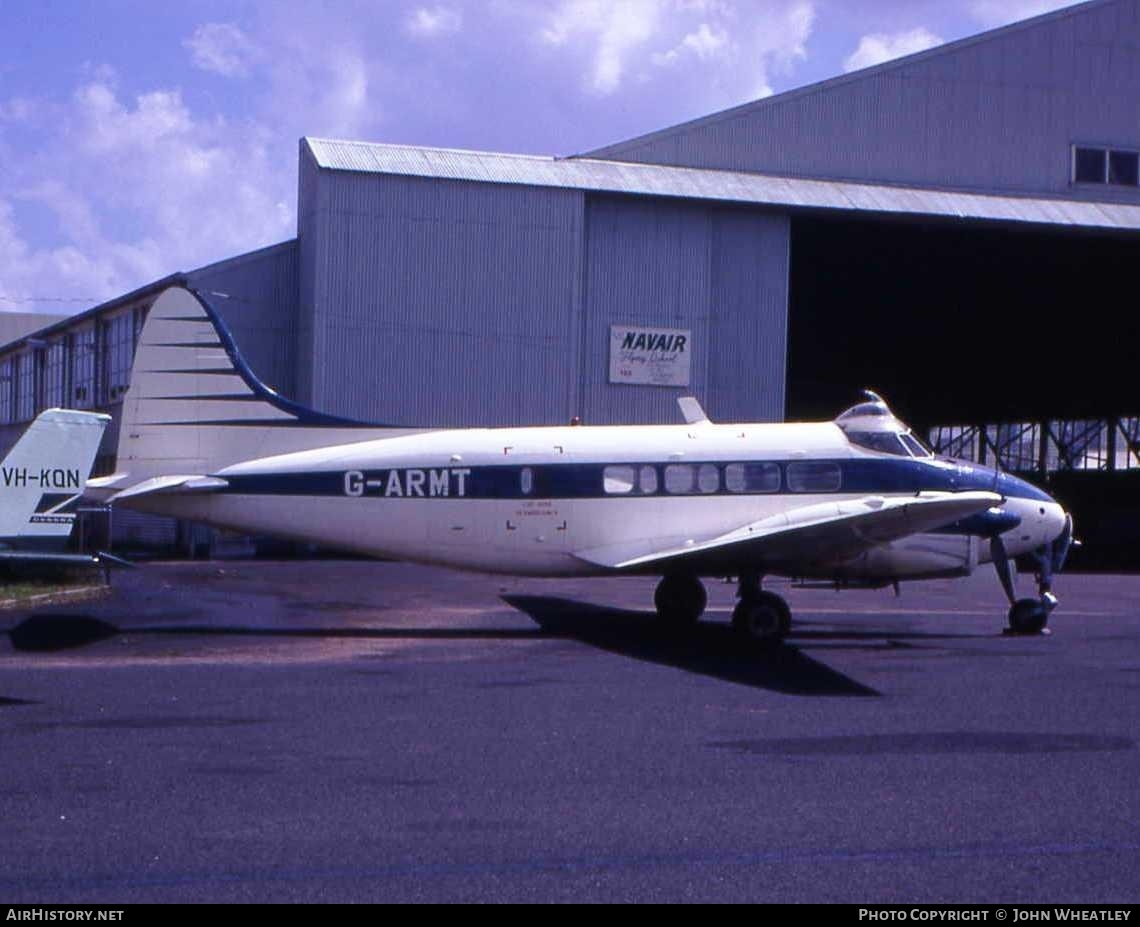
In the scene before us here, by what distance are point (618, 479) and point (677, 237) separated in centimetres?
1777

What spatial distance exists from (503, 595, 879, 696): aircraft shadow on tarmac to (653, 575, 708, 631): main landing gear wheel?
0.88 ft

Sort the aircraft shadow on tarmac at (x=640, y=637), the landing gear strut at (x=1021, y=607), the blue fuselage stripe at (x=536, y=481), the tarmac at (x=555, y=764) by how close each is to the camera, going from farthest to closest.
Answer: the landing gear strut at (x=1021, y=607) → the blue fuselage stripe at (x=536, y=481) → the aircraft shadow on tarmac at (x=640, y=637) → the tarmac at (x=555, y=764)

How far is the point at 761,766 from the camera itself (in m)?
9.89

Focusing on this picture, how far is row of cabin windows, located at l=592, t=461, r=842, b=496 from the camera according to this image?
18656mm

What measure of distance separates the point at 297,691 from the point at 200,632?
17.2ft

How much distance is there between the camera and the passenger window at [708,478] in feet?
61.5

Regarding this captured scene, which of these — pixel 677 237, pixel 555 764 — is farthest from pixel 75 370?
pixel 555 764

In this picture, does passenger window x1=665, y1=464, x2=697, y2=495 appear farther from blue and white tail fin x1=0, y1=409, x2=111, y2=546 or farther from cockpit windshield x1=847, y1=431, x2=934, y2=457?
blue and white tail fin x1=0, y1=409, x2=111, y2=546

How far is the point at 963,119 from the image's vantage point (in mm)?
37438

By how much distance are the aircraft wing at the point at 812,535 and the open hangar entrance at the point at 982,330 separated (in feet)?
65.8

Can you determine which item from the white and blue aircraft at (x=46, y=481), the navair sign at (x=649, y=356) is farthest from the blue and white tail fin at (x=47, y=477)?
the navair sign at (x=649, y=356)

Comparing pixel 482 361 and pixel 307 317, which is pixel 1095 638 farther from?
pixel 307 317

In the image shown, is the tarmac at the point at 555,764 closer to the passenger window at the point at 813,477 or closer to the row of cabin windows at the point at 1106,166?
the passenger window at the point at 813,477

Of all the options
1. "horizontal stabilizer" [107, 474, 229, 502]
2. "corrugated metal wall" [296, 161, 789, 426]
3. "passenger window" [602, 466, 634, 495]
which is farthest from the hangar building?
"passenger window" [602, 466, 634, 495]
